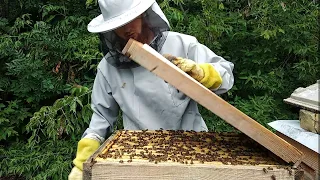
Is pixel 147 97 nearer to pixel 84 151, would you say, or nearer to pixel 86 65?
pixel 84 151

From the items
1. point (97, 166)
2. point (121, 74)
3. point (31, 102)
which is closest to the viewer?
point (97, 166)

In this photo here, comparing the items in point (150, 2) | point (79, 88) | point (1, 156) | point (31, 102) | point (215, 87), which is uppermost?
point (150, 2)

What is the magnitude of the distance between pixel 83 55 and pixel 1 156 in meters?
1.34

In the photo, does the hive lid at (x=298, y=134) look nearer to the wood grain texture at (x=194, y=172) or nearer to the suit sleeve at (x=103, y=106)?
the wood grain texture at (x=194, y=172)

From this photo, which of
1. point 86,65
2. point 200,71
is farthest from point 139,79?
point 86,65

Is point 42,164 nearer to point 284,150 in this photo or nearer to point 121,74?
point 121,74

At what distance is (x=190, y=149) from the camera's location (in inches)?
52.8

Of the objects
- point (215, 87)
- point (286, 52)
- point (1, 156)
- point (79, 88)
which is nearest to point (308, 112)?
point (215, 87)

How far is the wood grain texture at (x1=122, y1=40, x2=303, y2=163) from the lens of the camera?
1.16 meters

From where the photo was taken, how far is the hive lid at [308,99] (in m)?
1.43

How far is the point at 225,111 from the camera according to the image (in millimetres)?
1167

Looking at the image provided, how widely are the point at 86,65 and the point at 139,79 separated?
1.82m

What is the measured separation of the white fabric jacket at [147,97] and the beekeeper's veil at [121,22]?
6 centimetres

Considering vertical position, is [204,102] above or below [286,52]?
above
